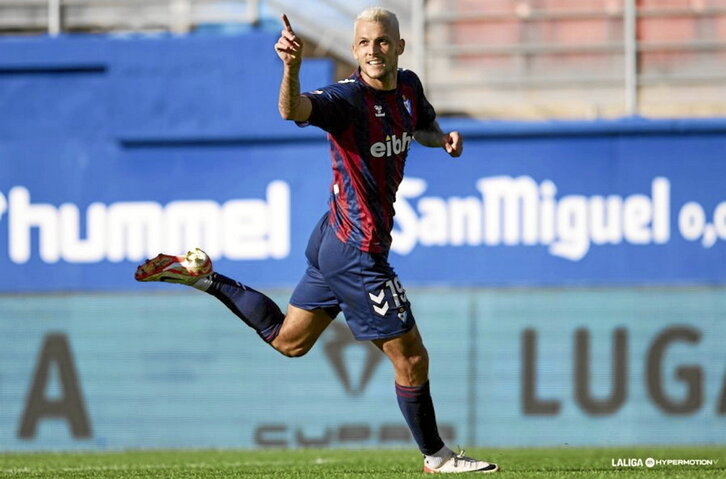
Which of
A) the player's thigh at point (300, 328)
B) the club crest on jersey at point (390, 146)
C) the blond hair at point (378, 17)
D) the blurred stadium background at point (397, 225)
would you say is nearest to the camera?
the blond hair at point (378, 17)

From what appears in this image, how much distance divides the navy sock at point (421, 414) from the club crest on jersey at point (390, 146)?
1127mm

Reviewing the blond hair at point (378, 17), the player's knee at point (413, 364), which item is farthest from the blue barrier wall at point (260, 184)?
the blond hair at point (378, 17)

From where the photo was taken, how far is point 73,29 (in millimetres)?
13578

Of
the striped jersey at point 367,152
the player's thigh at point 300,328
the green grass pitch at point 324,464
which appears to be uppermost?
the striped jersey at point 367,152

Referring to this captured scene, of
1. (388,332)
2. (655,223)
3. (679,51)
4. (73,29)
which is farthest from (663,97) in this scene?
(388,332)

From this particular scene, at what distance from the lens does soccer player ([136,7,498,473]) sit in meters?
6.25

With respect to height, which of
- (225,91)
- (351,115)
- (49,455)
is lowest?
(49,455)

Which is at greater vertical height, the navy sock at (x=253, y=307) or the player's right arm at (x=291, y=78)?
the player's right arm at (x=291, y=78)

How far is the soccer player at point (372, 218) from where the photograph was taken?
6.25 m

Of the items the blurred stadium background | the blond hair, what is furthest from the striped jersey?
the blurred stadium background

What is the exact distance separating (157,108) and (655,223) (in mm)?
4735

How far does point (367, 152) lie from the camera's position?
6.36 metres

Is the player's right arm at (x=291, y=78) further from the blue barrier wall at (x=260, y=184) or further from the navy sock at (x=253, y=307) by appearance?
the blue barrier wall at (x=260, y=184)

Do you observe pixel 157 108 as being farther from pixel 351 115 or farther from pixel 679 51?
pixel 351 115
